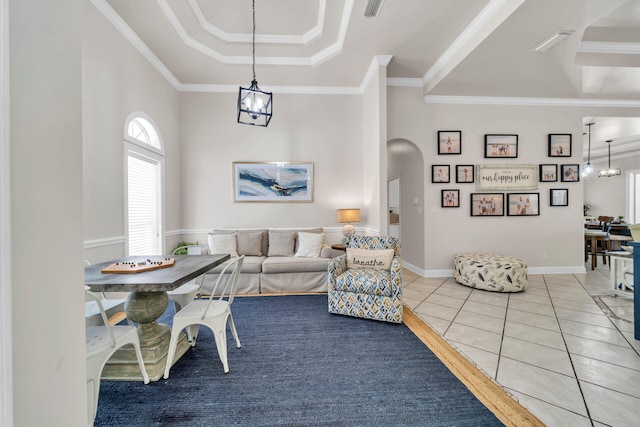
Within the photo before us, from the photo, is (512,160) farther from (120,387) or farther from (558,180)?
(120,387)

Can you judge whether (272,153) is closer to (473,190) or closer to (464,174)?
(464,174)

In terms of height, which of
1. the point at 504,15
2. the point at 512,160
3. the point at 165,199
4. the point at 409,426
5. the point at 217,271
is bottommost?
the point at 409,426

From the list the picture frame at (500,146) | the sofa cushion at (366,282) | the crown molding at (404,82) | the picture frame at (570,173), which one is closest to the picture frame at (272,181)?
the crown molding at (404,82)

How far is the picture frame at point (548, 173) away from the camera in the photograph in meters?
4.67

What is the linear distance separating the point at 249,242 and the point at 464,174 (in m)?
3.76

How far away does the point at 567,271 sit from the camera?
4.66 meters

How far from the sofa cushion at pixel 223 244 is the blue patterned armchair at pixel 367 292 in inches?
72.9

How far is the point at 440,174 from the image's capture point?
457 centimetres

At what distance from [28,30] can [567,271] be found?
6.51 metres

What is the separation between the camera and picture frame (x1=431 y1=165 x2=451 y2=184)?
456 centimetres

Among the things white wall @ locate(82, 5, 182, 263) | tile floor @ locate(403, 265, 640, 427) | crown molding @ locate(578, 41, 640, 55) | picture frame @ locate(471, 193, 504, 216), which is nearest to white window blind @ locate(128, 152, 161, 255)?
white wall @ locate(82, 5, 182, 263)

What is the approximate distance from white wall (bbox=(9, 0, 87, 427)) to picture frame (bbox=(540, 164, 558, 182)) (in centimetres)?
598

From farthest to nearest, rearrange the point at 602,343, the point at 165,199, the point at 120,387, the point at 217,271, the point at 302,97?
the point at 302,97 → the point at 165,199 → the point at 217,271 → the point at 602,343 → the point at 120,387

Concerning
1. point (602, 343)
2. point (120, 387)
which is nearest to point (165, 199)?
point (120, 387)
